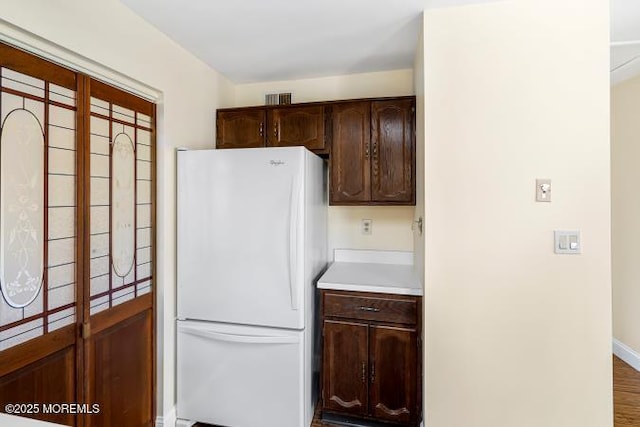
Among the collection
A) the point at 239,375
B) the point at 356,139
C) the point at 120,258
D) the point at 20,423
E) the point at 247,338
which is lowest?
the point at 239,375

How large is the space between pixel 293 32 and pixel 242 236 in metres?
1.26

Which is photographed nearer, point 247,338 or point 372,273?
point 247,338

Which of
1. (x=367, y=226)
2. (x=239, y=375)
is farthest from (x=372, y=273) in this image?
(x=239, y=375)

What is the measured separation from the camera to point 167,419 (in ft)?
6.53

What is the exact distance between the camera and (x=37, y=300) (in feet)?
4.43

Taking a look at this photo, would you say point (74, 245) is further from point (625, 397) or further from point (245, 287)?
point (625, 397)

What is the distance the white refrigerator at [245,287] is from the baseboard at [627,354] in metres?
2.67

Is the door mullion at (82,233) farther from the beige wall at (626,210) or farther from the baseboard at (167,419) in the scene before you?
the beige wall at (626,210)

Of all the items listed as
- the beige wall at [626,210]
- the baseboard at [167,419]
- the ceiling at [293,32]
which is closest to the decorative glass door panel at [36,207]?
the ceiling at [293,32]

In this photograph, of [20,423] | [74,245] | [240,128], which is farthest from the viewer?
[240,128]

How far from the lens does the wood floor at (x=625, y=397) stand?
2062 millimetres

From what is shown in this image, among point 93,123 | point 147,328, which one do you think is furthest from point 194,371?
point 93,123

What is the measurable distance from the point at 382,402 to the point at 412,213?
1.32 metres

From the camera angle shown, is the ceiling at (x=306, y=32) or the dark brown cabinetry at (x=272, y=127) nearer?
the ceiling at (x=306, y=32)
